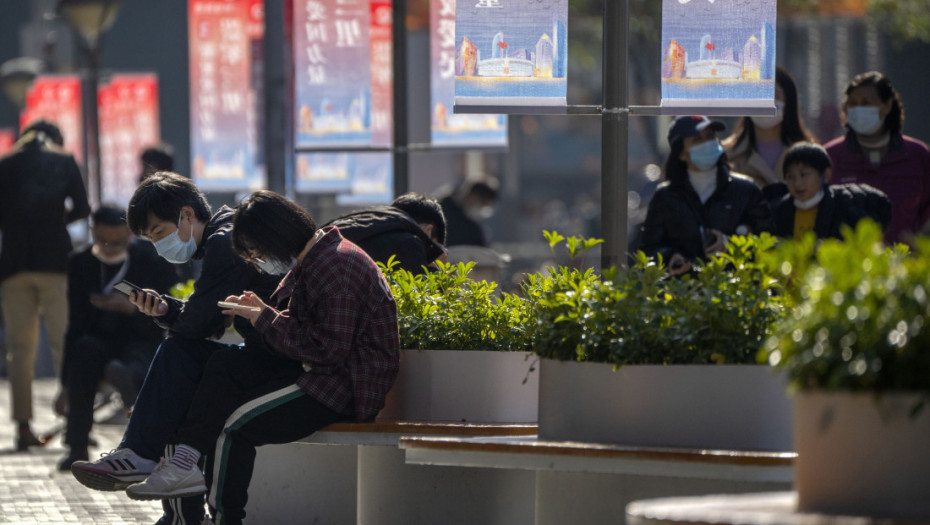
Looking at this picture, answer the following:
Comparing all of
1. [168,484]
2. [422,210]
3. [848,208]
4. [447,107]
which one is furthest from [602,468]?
[447,107]

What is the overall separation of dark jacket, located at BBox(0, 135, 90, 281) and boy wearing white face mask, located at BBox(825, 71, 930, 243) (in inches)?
198

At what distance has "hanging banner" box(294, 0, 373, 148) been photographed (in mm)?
11344

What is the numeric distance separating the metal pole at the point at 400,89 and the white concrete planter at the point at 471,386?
4145mm

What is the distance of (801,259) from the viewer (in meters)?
4.29

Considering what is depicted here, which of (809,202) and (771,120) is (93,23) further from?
(809,202)

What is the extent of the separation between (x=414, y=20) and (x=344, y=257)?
19.4 metres

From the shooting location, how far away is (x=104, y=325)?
33.9 ft

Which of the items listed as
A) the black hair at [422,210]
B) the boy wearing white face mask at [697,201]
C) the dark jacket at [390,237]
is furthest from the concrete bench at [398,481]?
the boy wearing white face mask at [697,201]

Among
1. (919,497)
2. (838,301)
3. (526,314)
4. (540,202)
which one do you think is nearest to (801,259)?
(838,301)

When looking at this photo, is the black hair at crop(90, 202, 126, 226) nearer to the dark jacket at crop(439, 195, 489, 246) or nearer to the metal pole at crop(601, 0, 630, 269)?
the dark jacket at crop(439, 195, 489, 246)

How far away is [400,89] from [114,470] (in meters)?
4.58

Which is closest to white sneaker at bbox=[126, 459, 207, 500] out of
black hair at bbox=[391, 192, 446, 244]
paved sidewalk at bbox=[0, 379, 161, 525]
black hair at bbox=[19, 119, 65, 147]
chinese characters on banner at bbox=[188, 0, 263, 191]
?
paved sidewalk at bbox=[0, 379, 161, 525]

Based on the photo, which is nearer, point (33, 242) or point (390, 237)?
point (390, 237)

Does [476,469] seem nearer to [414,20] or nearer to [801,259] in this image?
[801,259]
